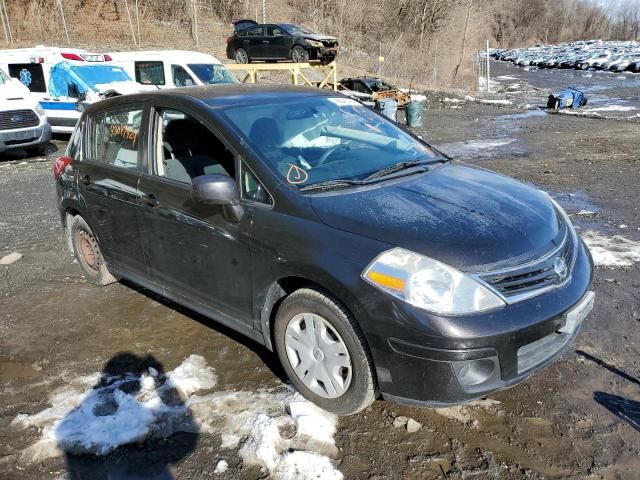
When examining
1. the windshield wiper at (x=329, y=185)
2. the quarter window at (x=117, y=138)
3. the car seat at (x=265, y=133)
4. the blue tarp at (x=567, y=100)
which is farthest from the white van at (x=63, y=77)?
the blue tarp at (x=567, y=100)

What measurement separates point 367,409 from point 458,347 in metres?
0.87

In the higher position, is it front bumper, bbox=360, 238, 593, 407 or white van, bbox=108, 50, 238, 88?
white van, bbox=108, 50, 238, 88

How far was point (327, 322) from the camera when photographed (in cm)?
287

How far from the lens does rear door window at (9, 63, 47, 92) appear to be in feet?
45.7

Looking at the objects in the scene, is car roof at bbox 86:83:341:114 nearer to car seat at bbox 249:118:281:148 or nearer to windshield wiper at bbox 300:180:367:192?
car seat at bbox 249:118:281:148

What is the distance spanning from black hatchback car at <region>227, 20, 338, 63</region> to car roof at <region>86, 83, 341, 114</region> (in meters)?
16.6

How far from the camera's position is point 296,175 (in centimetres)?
325

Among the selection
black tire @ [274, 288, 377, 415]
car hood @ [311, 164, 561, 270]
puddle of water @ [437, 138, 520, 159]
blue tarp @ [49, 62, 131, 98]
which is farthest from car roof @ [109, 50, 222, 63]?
black tire @ [274, 288, 377, 415]

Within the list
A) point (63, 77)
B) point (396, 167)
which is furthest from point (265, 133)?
point (63, 77)

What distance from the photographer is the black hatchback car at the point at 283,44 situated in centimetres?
1991

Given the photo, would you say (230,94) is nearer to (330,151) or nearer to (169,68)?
(330,151)

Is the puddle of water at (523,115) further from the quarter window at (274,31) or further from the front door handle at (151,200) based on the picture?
the front door handle at (151,200)

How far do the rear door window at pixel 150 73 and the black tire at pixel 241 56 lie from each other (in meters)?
7.85

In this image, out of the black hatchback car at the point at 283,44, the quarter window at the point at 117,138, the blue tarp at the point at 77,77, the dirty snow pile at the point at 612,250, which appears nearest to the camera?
the quarter window at the point at 117,138
